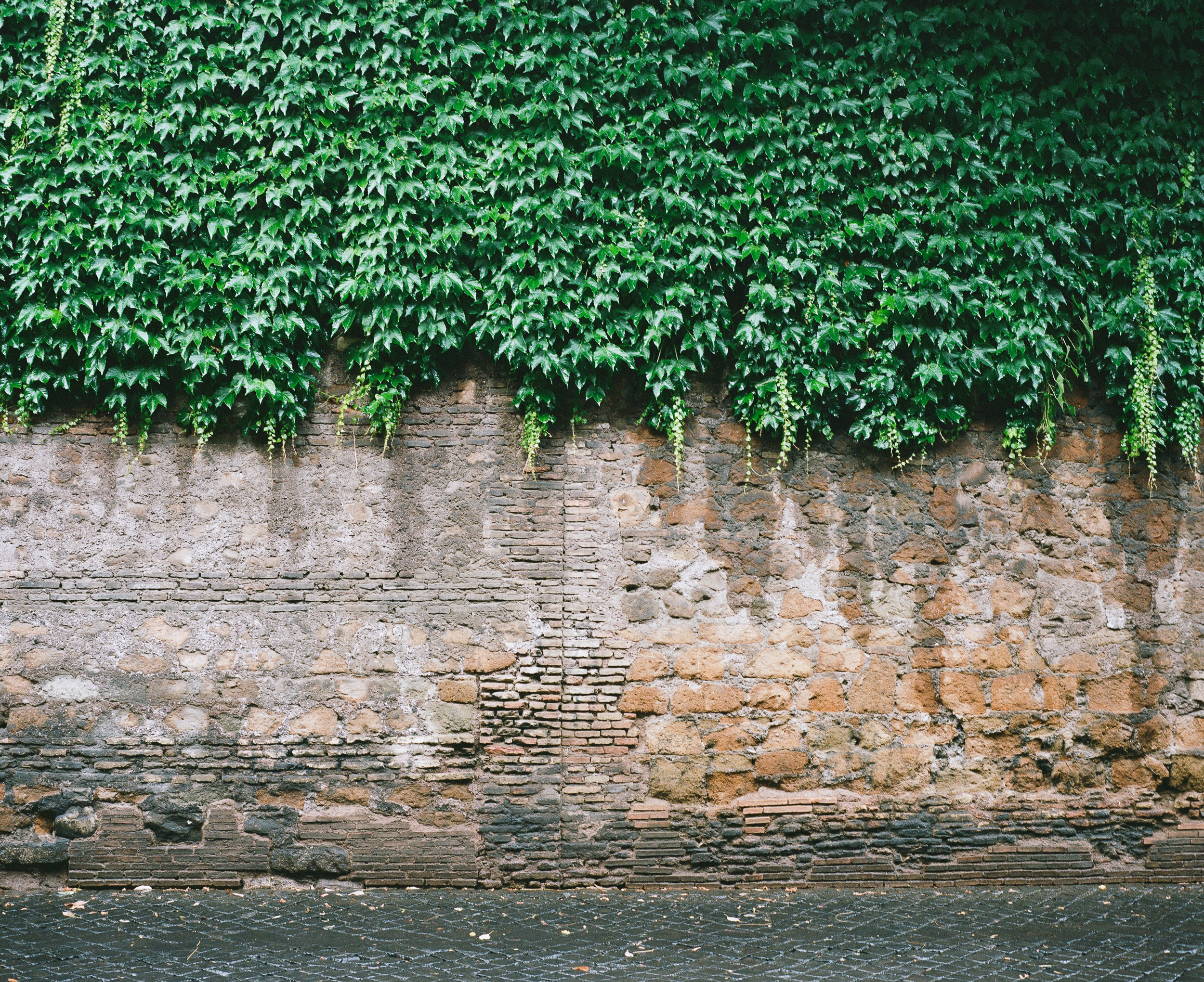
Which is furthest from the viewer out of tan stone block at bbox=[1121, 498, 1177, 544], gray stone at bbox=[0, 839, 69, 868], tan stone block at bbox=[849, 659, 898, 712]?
tan stone block at bbox=[1121, 498, 1177, 544]

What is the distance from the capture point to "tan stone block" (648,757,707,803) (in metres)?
5.25

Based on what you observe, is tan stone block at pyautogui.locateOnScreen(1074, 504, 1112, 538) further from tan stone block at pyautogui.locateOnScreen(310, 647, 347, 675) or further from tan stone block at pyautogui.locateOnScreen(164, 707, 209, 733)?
tan stone block at pyautogui.locateOnScreen(164, 707, 209, 733)

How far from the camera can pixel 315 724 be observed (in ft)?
17.1

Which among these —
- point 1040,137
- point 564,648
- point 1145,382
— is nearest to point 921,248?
point 1040,137

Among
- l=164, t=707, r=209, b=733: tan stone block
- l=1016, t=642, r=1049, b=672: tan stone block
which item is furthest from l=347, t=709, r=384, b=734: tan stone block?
l=1016, t=642, r=1049, b=672: tan stone block

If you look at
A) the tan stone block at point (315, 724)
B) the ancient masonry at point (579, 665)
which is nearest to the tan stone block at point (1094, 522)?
the ancient masonry at point (579, 665)

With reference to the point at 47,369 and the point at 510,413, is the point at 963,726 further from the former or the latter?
the point at 47,369

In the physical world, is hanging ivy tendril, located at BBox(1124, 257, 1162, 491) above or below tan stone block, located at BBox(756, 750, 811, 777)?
above

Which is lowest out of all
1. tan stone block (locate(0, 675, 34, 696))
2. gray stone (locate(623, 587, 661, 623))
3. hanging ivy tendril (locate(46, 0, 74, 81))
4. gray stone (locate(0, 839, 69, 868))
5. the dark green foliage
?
gray stone (locate(0, 839, 69, 868))

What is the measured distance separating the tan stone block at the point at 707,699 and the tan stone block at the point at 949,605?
4.38 feet

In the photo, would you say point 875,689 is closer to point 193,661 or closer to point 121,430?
point 193,661

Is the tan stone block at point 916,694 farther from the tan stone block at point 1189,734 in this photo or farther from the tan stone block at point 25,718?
the tan stone block at point 25,718

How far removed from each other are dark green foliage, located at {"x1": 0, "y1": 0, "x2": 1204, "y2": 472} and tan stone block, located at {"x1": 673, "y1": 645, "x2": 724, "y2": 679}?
1.49 meters

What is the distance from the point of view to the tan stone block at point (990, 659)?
5434 mm
